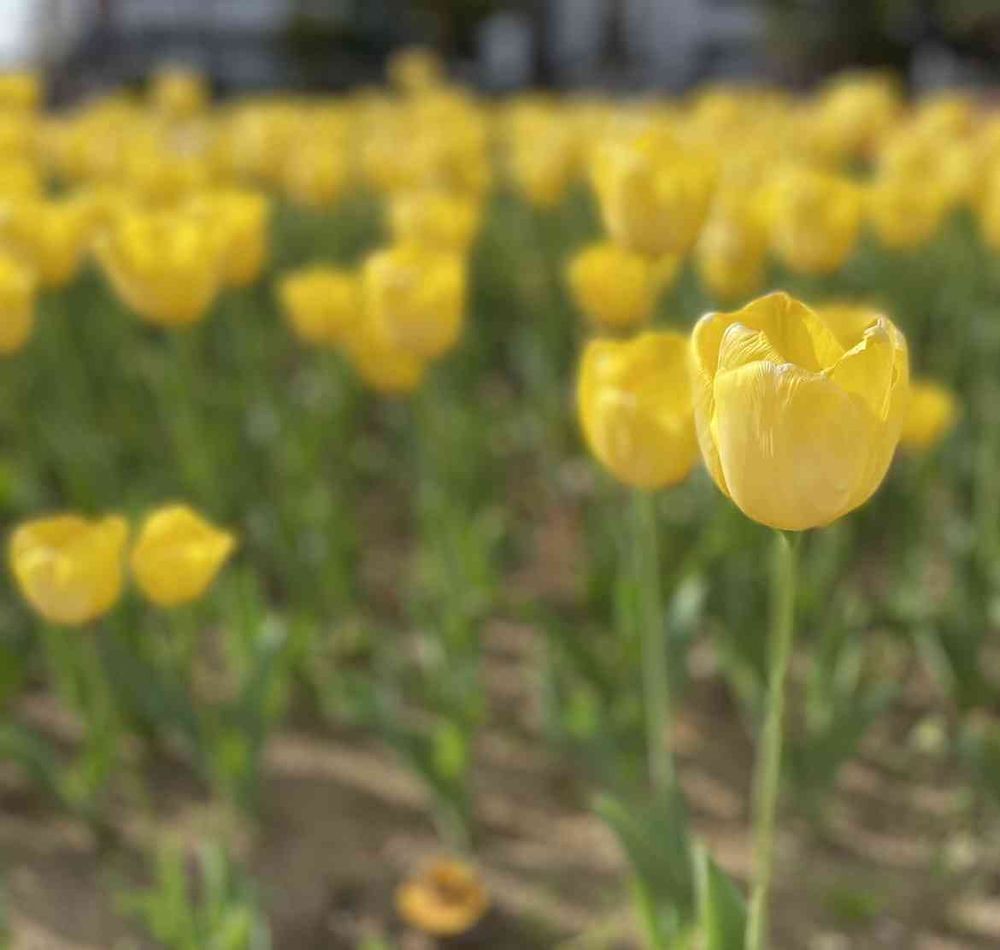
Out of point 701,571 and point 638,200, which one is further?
point 701,571

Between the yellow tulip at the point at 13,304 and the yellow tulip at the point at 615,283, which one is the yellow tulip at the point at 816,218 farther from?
the yellow tulip at the point at 13,304

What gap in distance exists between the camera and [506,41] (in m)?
20.0

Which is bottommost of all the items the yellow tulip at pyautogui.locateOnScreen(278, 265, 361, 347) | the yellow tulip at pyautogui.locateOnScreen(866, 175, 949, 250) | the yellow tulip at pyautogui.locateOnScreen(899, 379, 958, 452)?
the yellow tulip at pyautogui.locateOnScreen(899, 379, 958, 452)

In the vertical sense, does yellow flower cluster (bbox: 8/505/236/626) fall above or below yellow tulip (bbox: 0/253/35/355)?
below

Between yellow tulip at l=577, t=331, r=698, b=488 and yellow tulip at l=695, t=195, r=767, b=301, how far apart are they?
0.84 m

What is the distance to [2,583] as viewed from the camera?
208 centimetres

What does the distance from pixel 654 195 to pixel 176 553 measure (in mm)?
656

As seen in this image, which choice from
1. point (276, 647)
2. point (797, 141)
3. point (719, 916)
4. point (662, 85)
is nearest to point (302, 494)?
point (276, 647)

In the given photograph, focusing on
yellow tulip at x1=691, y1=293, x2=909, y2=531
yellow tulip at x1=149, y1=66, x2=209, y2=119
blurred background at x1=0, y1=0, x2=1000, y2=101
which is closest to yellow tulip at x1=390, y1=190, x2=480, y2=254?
yellow tulip at x1=691, y1=293, x2=909, y2=531

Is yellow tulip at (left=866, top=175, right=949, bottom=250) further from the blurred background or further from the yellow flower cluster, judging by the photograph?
the blurred background

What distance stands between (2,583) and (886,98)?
282cm

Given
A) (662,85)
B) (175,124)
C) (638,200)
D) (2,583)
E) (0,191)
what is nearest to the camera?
(638,200)

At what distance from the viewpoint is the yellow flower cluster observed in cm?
123

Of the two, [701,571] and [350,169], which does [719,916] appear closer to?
[701,571]
